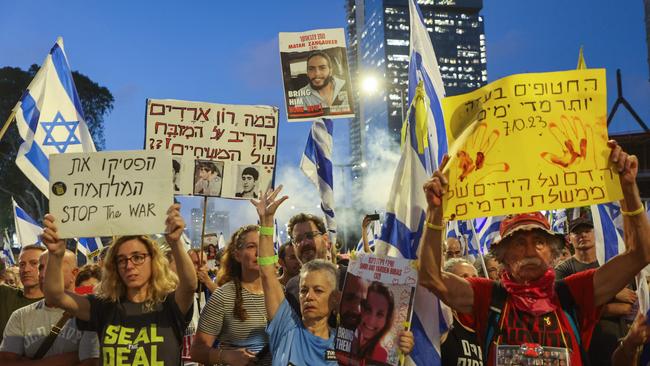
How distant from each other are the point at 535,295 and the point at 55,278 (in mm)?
2765

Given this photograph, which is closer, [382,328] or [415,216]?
[382,328]

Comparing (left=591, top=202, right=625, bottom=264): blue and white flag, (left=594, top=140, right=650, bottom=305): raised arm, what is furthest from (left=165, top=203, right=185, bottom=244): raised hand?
(left=591, top=202, right=625, bottom=264): blue and white flag

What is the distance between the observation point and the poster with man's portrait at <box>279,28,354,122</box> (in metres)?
8.20

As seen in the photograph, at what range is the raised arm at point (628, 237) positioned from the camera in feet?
10.9

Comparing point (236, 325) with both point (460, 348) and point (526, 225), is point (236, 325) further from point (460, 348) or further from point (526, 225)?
point (526, 225)

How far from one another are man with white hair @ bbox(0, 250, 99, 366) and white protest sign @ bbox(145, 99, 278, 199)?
1.65m

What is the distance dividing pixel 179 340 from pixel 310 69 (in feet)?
15.8

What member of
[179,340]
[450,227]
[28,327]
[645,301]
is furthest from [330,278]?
[450,227]

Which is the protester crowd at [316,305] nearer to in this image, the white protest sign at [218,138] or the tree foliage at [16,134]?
the white protest sign at [218,138]

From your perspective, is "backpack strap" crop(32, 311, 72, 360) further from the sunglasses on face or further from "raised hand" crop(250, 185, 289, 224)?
the sunglasses on face

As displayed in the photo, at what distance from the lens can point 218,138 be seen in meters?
5.91

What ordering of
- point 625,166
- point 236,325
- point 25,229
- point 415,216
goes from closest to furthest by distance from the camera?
1. point 625,166
2. point 415,216
3. point 236,325
4. point 25,229

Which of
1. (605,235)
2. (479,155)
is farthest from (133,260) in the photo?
(605,235)

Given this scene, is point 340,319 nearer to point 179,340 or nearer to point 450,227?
point 179,340
